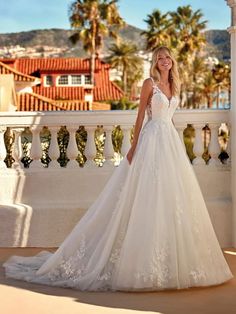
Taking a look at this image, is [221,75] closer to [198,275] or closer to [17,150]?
[17,150]

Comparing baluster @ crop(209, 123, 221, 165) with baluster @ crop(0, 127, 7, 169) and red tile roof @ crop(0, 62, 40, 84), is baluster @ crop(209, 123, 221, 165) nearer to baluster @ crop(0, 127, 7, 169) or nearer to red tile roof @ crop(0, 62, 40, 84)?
baluster @ crop(0, 127, 7, 169)

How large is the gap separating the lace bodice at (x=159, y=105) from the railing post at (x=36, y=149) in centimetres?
138

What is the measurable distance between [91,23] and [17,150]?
51868 millimetres

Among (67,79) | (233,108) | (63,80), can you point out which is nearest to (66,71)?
(63,80)

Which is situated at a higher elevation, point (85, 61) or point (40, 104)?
point (85, 61)

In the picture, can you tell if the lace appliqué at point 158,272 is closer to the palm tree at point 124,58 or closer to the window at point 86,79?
the window at point 86,79

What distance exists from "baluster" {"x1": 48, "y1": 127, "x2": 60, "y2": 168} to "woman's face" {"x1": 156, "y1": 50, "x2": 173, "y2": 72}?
4.77ft

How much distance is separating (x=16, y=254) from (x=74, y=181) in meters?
0.88

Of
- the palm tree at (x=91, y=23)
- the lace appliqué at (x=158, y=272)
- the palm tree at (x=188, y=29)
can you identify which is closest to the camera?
the lace appliqué at (x=158, y=272)

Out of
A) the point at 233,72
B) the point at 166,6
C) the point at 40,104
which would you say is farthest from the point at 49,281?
the point at 166,6

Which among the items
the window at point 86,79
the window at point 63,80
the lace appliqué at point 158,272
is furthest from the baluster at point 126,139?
the window at point 86,79

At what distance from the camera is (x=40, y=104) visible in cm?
3375

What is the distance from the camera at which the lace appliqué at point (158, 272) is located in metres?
5.13

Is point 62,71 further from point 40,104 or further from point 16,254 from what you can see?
point 16,254
